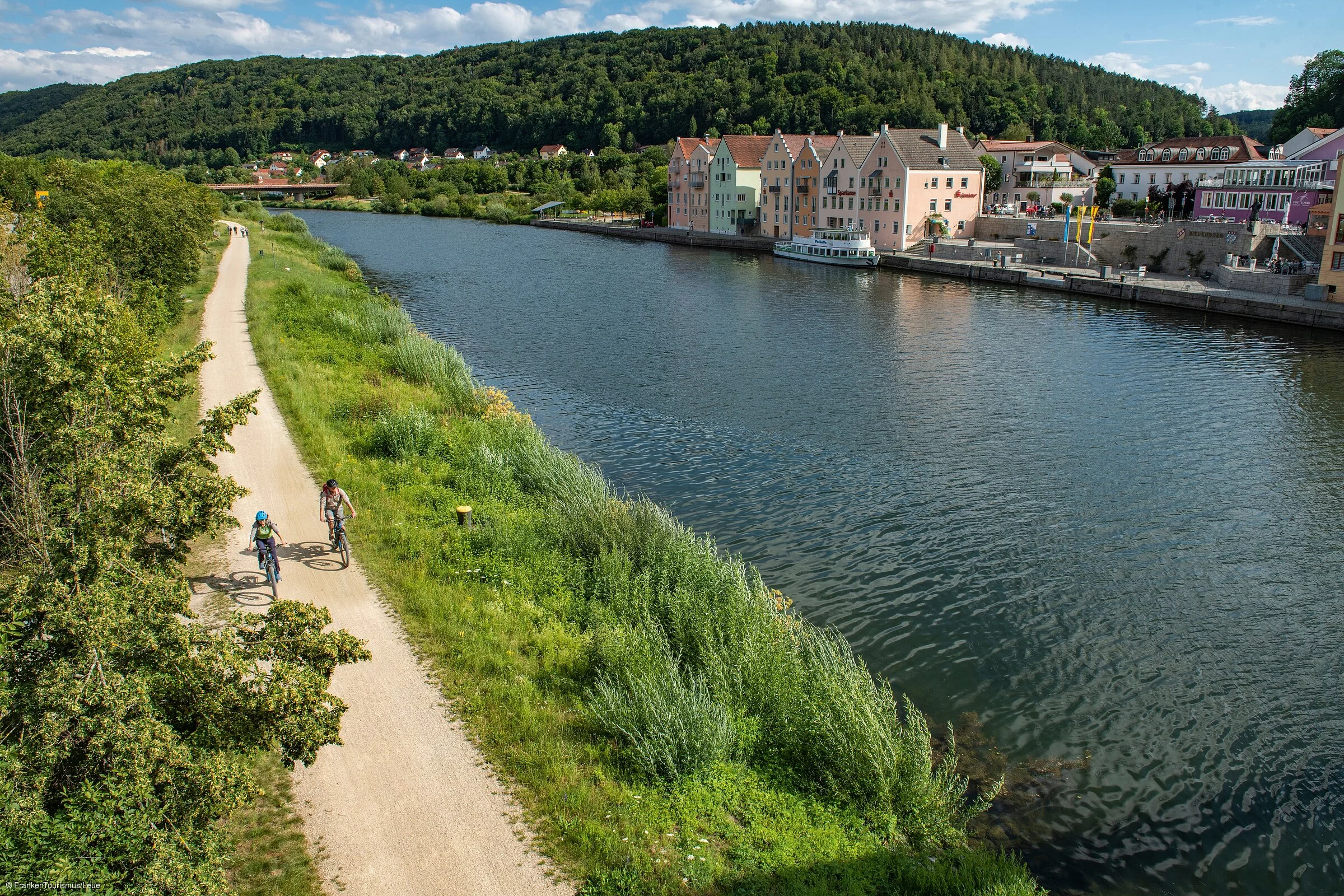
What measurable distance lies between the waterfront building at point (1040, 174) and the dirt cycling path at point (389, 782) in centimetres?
7182

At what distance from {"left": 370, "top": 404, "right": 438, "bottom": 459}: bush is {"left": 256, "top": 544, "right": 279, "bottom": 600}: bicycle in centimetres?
649

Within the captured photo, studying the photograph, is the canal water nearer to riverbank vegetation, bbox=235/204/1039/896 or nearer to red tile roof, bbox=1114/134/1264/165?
riverbank vegetation, bbox=235/204/1039/896

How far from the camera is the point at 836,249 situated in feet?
218

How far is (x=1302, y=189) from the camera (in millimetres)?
56906

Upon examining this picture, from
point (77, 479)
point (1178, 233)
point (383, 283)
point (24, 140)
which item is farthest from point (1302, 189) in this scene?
point (24, 140)

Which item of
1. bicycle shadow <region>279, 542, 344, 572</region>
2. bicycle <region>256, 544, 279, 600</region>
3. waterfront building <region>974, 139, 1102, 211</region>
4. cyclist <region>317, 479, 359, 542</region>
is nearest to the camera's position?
bicycle <region>256, 544, 279, 600</region>

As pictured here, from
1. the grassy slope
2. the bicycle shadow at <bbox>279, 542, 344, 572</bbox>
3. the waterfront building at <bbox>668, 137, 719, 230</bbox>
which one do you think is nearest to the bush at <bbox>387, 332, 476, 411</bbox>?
the bicycle shadow at <bbox>279, 542, 344, 572</bbox>

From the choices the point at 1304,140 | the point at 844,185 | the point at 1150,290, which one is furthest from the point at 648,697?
the point at 1304,140

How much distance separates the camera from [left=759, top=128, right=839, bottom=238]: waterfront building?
250ft

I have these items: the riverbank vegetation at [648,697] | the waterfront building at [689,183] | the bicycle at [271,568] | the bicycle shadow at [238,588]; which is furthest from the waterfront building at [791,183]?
the bicycle at [271,568]

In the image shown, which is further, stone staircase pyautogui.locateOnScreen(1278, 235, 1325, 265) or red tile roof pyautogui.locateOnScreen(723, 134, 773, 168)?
red tile roof pyautogui.locateOnScreen(723, 134, 773, 168)

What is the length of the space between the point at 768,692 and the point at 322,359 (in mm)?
21865

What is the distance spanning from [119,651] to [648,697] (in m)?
5.75

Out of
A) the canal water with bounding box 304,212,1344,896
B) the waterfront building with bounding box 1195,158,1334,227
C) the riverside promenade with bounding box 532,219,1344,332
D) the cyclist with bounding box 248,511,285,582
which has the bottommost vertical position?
the canal water with bounding box 304,212,1344,896
